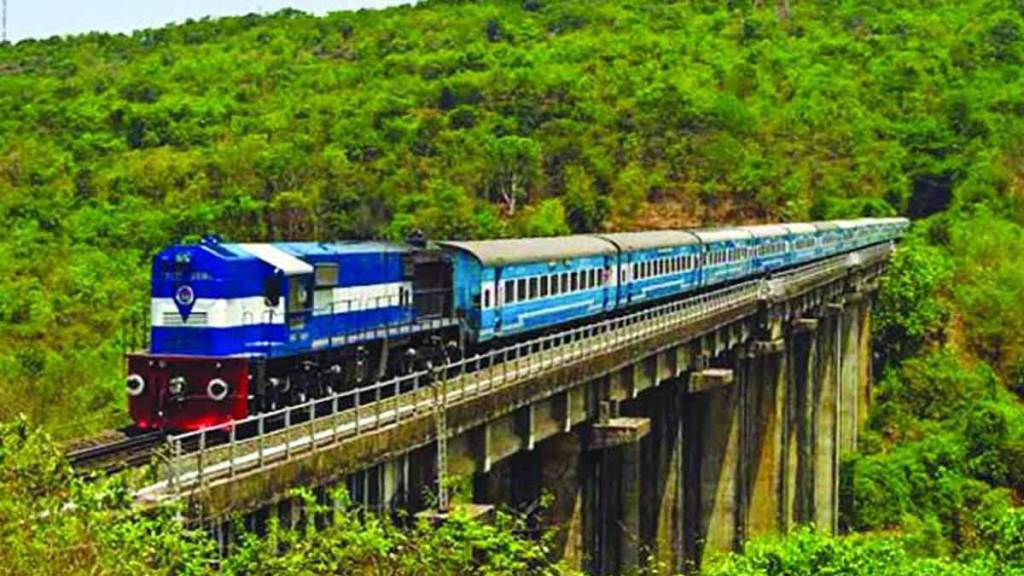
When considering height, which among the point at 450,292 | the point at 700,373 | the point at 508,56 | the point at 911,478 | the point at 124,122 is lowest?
the point at 911,478

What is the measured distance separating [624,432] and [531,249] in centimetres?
569

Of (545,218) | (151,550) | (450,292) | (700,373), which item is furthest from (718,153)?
(151,550)

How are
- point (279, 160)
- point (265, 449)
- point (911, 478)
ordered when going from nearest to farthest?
point (265, 449)
point (911, 478)
point (279, 160)

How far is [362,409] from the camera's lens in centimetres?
2044

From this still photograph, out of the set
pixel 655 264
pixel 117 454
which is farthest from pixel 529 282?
pixel 117 454

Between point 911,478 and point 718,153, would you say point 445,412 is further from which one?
point 718,153

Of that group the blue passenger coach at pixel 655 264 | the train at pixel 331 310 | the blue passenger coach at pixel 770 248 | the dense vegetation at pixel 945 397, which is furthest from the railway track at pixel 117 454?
the blue passenger coach at pixel 770 248

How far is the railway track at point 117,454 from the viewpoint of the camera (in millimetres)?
18992

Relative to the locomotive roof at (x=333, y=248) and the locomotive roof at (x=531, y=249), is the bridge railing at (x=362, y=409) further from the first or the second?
the locomotive roof at (x=333, y=248)

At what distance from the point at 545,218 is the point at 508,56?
6337 centimetres

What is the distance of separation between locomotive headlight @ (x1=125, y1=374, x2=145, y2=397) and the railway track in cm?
73

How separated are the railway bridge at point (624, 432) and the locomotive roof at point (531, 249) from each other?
7.14ft

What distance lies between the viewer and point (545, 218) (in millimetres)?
98938

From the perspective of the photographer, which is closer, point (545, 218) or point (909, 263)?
point (909, 263)
